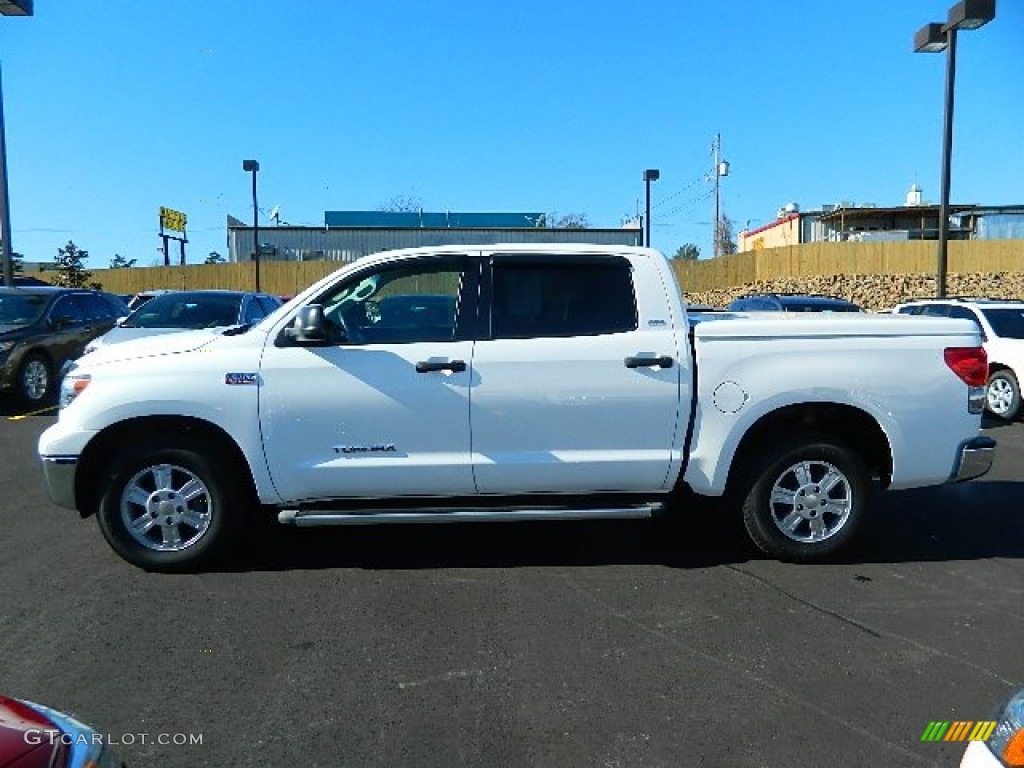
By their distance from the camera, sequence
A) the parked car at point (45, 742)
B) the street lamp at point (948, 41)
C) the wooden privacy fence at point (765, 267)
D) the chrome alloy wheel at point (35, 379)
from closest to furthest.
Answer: the parked car at point (45, 742)
the chrome alloy wheel at point (35, 379)
the street lamp at point (948, 41)
the wooden privacy fence at point (765, 267)

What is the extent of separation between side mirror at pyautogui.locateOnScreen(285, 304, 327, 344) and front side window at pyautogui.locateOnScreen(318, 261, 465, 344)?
14cm

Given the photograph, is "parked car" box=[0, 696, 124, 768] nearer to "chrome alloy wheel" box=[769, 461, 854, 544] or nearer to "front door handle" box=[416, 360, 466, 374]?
"front door handle" box=[416, 360, 466, 374]

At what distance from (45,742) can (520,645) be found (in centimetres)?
227

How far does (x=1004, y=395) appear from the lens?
10422 millimetres

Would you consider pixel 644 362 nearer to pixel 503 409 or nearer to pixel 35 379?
pixel 503 409

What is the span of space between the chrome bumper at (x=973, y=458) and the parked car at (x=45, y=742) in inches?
186

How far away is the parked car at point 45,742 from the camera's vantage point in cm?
175

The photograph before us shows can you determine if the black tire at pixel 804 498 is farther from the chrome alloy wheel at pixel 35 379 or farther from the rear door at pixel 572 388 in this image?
the chrome alloy wheel at pixel 35 379

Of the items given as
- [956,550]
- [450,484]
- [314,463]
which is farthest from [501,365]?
[956,550]

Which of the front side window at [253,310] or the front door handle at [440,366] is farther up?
the front side window at [253,310]

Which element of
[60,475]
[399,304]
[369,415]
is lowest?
[60,475]

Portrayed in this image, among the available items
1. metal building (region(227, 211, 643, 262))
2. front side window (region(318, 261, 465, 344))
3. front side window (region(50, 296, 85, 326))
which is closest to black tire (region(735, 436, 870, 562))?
front side window (region(318, 261, 465, 344))

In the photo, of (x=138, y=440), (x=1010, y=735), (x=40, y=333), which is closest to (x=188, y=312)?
→ (x=40, y=333)

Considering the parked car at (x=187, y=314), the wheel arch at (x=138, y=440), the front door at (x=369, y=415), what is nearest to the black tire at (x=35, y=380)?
the parked car at (x=187, y=314)
